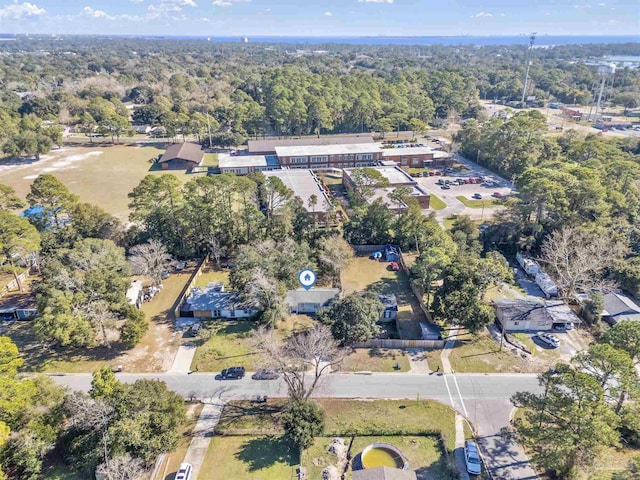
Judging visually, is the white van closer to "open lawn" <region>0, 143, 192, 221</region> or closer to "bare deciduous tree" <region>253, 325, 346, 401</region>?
"bare deciduous tree" <region>253, 325, 346, 401</region>

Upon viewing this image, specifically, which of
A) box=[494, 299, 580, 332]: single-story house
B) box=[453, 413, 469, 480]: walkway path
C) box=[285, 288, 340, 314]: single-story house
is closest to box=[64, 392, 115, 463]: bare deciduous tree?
box=[285, 288, 340, 314]: single-story house

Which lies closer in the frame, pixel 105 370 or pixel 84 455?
pixel 84 455

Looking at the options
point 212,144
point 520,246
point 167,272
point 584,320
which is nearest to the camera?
point 584,320

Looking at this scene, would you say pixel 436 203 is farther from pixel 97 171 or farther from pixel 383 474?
pixel 97 171

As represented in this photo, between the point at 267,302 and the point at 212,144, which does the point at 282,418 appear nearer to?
the point at 267,302

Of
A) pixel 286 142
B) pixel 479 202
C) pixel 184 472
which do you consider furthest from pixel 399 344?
pixel 286 142

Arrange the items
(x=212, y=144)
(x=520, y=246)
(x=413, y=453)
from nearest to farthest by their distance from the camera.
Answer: (x=413, y=453) < (x=520, y=246) < (x=212, y=144)

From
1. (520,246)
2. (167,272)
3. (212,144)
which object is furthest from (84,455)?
(212,144)
